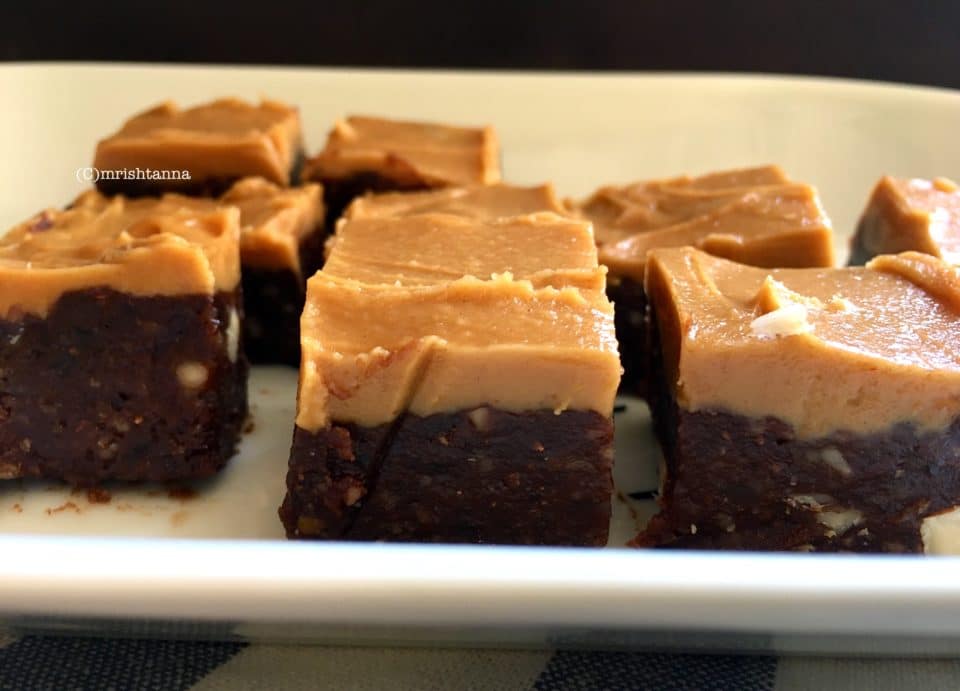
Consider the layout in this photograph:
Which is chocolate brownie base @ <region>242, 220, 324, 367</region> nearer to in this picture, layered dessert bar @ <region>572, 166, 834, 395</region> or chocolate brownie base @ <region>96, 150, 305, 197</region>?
chocolate brownie base @ <region>96, 150, 305, 197</region>

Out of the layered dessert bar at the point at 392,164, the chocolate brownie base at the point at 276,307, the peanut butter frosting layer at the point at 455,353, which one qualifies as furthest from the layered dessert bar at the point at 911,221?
the chocolate brownie base at the point at 276,307

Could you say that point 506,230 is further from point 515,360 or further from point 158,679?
point 158,679

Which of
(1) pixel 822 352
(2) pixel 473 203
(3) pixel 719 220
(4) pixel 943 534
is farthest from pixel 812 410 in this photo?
(2) pixel 473 203

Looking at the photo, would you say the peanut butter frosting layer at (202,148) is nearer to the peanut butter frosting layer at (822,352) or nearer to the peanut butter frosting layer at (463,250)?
the peanut butter frosting layer at (463,250)

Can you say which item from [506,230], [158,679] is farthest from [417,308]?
[158,679]

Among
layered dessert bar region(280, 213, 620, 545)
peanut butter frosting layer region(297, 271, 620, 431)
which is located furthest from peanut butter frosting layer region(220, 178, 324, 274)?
peanut butter frosting layer region(297, 271, 620, 431)
